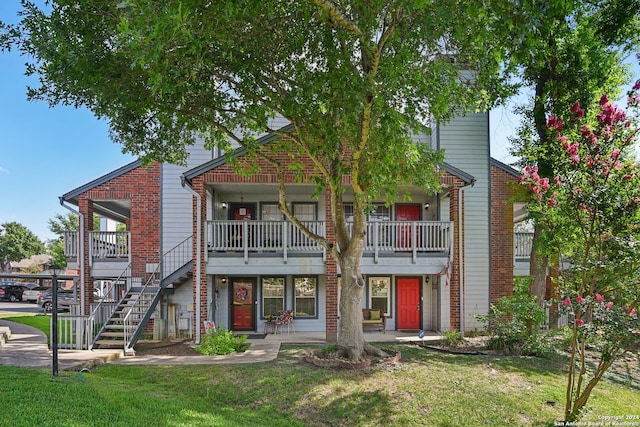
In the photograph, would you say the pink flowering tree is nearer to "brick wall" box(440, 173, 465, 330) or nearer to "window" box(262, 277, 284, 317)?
"brick wall" box(440, 173, 465, 330)

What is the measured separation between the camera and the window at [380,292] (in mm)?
14758

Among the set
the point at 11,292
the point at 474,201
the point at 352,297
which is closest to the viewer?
the point at 352,297

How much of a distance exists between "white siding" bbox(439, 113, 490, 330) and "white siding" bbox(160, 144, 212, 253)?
9358 mm

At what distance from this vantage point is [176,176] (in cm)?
1389

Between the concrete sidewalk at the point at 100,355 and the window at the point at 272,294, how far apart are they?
1711mm

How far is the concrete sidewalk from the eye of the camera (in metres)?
8.60

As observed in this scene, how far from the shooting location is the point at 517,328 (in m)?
10.4

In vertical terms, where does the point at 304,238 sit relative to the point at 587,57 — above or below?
below

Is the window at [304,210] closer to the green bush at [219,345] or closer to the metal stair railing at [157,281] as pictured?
the metal stair railing at [157,281]

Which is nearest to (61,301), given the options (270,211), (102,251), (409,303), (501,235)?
(102,251)

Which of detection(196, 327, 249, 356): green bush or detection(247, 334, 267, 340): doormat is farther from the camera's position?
detection(247, 334, 267, 340): doormat

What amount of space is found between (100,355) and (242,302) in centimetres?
536

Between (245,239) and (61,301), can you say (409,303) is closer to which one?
(245,239)

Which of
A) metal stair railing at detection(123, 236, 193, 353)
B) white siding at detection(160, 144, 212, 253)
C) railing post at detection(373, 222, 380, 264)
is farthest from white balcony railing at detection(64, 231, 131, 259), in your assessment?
railing post at detection(373, 222, 380, 264)
